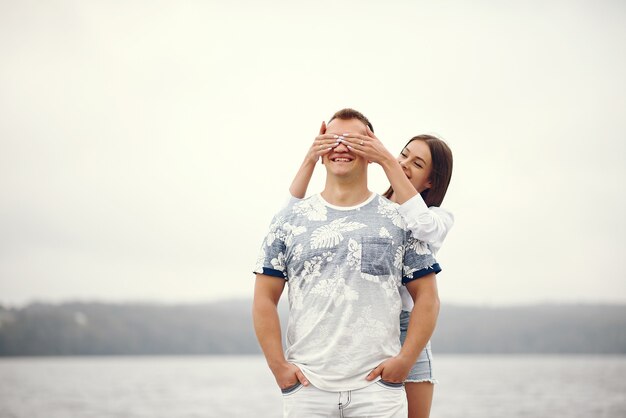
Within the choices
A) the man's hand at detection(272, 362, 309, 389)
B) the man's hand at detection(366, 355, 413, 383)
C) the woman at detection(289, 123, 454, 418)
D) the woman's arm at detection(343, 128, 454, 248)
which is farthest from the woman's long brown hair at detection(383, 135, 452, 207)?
the man's hand at detection(272, 362, 309, 389)

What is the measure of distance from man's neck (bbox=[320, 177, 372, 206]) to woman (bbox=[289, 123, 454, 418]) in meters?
0.17

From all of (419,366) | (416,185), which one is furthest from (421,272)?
(416,185)

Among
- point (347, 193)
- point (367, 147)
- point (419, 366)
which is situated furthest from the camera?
point (419, 366)

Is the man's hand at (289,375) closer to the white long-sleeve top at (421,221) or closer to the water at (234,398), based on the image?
the white long-sleeve top at (421,221)

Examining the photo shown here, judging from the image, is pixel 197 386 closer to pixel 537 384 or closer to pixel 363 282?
pixel 537 384

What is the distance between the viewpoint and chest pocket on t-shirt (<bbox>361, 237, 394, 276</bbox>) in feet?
14.9

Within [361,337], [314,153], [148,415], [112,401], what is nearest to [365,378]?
[361,337]

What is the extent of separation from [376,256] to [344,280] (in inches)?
9.0

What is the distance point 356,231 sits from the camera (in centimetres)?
459

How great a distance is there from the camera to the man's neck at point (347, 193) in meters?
4.75

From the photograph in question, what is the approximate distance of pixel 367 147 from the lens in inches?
182

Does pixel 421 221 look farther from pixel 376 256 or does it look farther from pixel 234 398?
pixel 234 398

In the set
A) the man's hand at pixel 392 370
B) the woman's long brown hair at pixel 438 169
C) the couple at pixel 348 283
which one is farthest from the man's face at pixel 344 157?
the man's hand at pixel 392 370

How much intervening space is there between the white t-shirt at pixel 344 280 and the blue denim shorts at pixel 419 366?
1.10 ft
